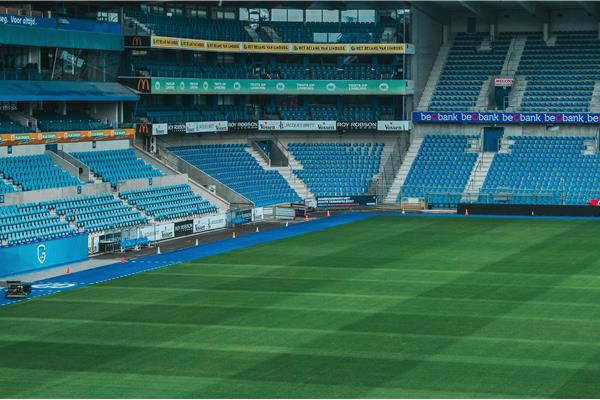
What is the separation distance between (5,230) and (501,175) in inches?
1454

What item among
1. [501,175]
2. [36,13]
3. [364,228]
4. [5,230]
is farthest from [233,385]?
[501,175]

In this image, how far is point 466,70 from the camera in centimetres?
8581

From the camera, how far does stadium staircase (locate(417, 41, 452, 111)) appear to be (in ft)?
276

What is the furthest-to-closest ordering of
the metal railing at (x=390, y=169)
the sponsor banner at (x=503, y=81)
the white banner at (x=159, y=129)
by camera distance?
the sponsor banner at (x=503, y=81), the metal railing at (x=390, y=169), the white banner at (x=159, y=129)

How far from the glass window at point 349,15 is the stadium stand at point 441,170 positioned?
1005 cm

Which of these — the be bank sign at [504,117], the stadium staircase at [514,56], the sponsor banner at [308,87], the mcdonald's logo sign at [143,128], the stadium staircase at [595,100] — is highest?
the stadium staircase at [514,56]

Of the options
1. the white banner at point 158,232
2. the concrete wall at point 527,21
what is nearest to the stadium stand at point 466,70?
the concrete wall at point 527,21

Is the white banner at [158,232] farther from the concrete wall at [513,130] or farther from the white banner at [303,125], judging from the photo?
the concrete wall at [513,130]

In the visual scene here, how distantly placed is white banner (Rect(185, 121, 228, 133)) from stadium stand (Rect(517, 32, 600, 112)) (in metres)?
20.9

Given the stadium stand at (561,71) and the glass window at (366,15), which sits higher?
the glass window at (366,15)

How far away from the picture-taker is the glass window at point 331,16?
3317 inches

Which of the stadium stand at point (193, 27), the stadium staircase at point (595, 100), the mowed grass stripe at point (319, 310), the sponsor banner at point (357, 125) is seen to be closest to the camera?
the mowed grass stripe at point (319, 310)

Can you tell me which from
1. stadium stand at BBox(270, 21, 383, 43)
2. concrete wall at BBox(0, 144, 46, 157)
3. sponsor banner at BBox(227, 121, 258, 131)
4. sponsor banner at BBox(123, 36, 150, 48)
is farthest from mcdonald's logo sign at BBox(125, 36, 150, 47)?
stadium stand at BBox(270, 21, 383, 43)

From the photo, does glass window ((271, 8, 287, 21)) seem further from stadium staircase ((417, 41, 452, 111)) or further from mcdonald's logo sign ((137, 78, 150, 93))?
mcdonald's logo sign ((137, 78, 150, 93))
